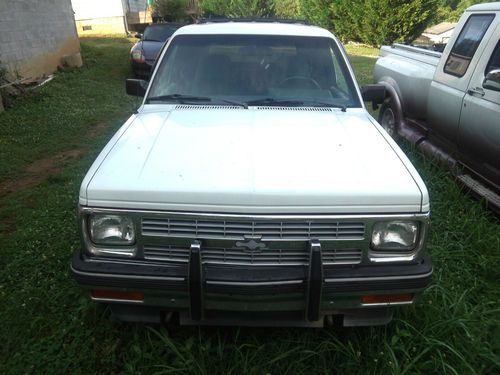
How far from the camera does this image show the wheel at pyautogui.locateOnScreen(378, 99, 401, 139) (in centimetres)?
592

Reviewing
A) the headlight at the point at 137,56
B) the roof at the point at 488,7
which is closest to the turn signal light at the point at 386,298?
the roof at the point at 488,7

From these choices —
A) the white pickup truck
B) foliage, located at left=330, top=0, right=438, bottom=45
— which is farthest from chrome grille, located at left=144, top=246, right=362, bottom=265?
foliage, located at left=330, top=0, right=438, bottom=45

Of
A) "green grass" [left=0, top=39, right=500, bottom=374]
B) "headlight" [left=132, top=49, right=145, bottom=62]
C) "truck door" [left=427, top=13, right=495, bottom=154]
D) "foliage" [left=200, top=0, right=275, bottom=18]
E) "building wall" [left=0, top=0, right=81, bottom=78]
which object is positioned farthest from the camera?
"foliage" [left=200, top=0, right=275, bottom=18]

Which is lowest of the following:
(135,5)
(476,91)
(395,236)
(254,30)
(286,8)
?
(286,8)

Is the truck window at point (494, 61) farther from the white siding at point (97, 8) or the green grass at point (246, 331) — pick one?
the white siding at point (97, 8)

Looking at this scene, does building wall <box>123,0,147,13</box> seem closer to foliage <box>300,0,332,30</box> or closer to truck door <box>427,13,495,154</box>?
foliage <box>300,0,332,30</box>

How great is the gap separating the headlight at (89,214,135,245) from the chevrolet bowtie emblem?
22.4 inches

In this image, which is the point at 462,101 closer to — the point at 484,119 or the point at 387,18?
the point at 484,119

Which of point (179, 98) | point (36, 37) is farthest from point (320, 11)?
point (179, 98)

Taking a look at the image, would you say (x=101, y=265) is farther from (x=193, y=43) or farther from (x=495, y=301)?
(x=495, y=301)

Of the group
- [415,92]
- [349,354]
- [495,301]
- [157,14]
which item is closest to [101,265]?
[349,354]

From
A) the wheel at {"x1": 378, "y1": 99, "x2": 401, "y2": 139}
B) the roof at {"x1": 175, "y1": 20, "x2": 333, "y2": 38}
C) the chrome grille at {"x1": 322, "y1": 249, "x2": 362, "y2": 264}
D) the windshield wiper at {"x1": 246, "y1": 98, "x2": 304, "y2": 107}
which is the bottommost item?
the wheel at {"x1": 378, "y1": 99, "x2": 401, "y2": 139}

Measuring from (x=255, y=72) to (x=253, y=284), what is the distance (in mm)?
1953

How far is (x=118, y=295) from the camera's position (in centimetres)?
238
